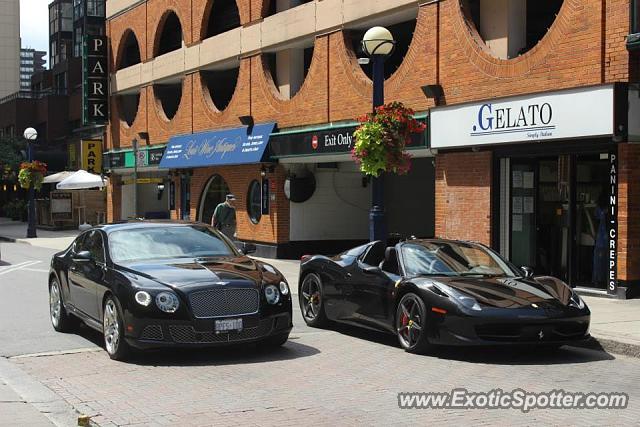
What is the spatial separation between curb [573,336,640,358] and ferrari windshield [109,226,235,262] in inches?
178

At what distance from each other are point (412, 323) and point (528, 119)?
271 inches

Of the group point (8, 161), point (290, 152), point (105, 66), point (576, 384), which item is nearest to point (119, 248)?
point (576, 384)

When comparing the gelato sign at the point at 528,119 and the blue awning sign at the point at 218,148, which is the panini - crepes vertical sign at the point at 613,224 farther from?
the blue awning sign at the point at 218,148

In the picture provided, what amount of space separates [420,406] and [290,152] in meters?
15.9

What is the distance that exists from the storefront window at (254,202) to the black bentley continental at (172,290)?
45.4 feet

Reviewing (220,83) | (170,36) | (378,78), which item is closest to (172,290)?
(378,78)

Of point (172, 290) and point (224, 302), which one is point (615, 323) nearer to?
point (224, 302)

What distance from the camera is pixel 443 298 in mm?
8828

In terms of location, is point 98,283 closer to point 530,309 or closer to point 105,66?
point 530,309

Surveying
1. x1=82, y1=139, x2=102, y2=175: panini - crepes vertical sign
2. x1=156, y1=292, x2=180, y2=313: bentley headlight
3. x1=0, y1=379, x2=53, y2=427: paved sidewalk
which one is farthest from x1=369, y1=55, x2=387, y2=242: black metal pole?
x1=82, y1=139, x2=102, y2=175: panini - crepes vertical sign

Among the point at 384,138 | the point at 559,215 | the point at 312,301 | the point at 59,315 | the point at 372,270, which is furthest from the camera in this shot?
the point at 559,215

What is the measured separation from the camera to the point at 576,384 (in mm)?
7664

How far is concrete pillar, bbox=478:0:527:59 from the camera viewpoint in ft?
53.4

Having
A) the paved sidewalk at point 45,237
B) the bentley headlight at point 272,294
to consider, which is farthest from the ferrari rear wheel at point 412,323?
the paved sidewalk at point 45,237
